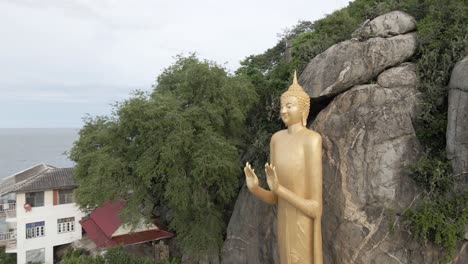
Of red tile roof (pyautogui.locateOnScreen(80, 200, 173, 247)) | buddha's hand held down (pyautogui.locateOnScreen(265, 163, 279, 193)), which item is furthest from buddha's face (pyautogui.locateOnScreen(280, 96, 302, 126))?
red tile roof (pyautogui.locateOnScreen(80, 200, 173, 247))

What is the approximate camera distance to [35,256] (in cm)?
1909

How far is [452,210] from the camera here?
7609 mm

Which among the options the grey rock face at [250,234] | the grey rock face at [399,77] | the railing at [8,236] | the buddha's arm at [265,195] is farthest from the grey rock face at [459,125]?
the railing at [8,236]

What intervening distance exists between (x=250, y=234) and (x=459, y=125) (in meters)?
6.82

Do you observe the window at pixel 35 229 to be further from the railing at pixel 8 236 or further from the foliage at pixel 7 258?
the foliage at pixel 7 258

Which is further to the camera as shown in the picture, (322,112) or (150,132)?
(150,132)

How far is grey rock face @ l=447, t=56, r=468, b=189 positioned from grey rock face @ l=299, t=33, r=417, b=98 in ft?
5.31

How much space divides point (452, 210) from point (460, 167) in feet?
3.26

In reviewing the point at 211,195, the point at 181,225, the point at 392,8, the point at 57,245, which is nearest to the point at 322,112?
the point at 392,8

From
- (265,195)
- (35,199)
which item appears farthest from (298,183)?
(35,199)

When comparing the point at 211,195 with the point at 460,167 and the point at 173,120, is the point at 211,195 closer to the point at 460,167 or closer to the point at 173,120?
the point at 173,120

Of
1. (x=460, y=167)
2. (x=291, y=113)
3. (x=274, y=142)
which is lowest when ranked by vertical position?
(x=460, y=167)

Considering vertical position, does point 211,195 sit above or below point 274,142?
below

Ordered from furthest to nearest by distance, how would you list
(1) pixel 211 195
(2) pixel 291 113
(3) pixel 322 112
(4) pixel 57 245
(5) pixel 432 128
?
(4) pixel 57 245
(1) pixel 211 195
(3) pixel 322 112
(5) pixel 432 128
(2) pixel 291 113
